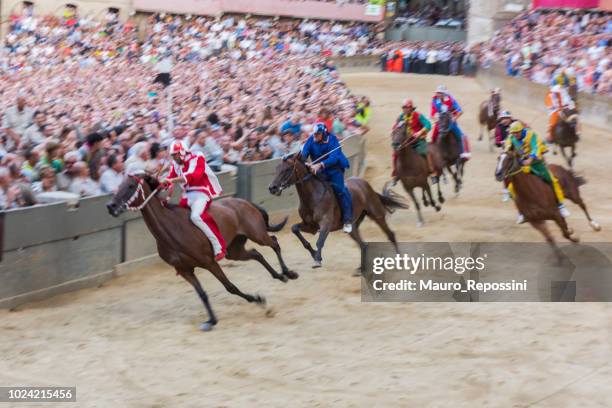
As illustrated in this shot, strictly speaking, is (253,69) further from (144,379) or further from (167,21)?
(144,379)

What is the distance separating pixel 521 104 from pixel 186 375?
2683 centimetres

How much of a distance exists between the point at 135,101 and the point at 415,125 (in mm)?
6372

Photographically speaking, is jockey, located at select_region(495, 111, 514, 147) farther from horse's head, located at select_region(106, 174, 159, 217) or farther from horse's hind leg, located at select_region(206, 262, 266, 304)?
horse's head, located at select_region(106, 174, 159, 217)

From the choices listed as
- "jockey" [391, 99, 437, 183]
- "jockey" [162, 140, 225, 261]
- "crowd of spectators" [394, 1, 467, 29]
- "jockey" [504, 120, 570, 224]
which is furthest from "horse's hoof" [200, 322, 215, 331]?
"crowd of spectators" [394, 1, 467, 29]

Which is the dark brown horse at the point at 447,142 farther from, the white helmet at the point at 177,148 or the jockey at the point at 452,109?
the white helmet at the point at 177,148

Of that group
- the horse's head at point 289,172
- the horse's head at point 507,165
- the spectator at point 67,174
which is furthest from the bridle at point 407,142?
the spectator at point 67,174

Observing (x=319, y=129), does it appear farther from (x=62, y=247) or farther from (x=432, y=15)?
(x=432, y=15)

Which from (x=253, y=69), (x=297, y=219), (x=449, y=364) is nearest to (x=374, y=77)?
(x=253, y=69)

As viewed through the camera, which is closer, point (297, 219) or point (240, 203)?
point (240, 203)

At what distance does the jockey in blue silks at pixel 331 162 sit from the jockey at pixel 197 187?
193 centimetres

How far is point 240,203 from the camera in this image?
38.6ft

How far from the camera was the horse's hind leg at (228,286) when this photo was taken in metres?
10.9

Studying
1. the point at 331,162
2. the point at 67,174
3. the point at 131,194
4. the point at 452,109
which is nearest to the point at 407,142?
the point at 452,109

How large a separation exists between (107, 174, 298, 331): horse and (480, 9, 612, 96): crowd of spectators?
19.6 metres
